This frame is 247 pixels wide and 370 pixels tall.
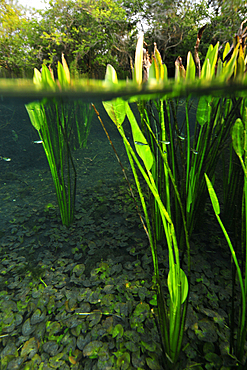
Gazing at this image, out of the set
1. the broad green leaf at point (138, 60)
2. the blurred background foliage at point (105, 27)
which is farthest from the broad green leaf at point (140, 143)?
the blurred background foliage at point (105, 27)

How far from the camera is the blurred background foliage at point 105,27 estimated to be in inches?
203

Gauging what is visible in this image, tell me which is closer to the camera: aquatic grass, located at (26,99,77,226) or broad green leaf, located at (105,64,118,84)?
broad green leaf, located at (105,64,118,84)

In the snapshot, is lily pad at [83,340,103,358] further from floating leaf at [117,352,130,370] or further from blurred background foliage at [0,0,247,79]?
blurred background foliage at [0,0,247,79]

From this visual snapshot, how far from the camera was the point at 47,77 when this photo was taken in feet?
2.75

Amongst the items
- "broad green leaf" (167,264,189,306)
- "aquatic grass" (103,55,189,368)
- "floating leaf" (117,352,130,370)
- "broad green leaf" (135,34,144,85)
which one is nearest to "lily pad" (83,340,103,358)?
"floating leaf" (117,352,130,370)

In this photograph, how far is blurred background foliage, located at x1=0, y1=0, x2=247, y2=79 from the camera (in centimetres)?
515

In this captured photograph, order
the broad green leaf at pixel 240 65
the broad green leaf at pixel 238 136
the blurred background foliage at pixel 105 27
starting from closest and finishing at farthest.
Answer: the broad green leaf at pixel 238 136
the broad green leaf at pixel 240 65
the blurred background foliage at pixel 105 27

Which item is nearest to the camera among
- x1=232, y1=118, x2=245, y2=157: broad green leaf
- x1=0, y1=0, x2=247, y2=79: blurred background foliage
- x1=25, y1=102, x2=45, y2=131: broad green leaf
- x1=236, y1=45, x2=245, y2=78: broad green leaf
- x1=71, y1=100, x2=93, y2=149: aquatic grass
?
x1=232, y1=118, x2=245, y2=157: broad green leaf

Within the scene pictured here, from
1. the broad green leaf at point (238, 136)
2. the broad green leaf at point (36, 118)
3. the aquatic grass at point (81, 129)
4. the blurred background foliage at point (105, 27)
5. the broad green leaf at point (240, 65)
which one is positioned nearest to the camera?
the broad green leaf at point (238, 136)

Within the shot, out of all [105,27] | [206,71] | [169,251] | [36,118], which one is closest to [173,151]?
[206,71]

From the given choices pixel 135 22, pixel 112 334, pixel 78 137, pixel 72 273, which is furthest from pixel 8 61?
pixel 112 334

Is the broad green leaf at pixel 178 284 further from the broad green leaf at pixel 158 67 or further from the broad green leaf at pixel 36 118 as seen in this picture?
the broad green leaf at pixel 36 118

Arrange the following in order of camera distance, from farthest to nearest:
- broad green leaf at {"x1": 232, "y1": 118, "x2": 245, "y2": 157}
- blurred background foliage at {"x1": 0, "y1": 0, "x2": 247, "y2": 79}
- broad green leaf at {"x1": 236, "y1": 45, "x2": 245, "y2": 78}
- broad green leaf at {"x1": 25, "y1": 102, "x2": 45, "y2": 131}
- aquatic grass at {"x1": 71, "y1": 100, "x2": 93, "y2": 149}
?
blurred background foliage at {"x1": 0, "y1": 0, "x2": 247, "y2": 79}, aquatic grass at {"x1": 71, "y1": 100, "x2": 93, "y2": 149}, broad green leaf at {"x1": 25, "y1": 102, "x2": 45, "y2": 131}, broad green leaf at {"x1": 236, "y1": 45, "x2": 245, "y2": 78}, broad green leaf at {"x1": 232, "y1": 118, "x2": 245, "y2": 157}

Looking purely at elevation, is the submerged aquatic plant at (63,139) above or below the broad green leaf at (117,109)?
below
